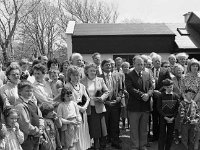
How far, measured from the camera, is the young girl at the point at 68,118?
5.12 metres

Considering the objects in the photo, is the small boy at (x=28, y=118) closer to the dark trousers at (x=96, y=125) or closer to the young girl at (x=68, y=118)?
the young girl at (x=68, y=118)

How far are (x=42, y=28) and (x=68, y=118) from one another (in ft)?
120

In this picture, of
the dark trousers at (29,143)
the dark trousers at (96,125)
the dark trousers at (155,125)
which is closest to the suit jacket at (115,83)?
the dark trousers at (96,125)

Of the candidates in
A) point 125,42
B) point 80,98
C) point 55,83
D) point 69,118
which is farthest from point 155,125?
point 125,42

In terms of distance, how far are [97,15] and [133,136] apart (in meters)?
41.2

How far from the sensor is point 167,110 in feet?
18.6

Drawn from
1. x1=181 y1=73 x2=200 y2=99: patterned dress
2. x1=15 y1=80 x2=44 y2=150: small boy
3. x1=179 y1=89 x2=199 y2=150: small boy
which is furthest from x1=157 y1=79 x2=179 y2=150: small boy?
x1=15 y1=80 x2=44 y2=150: small boy

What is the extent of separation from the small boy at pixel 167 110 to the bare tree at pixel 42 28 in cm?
3319

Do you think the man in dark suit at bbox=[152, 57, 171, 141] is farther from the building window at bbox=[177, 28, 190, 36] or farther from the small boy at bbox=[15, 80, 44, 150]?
the building window at bbox=[177, 28, 190, 36]

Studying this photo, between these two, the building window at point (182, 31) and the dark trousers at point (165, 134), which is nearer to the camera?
the dark trousers at point (165, 134)

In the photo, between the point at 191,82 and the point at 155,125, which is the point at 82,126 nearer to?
the point at 155,125

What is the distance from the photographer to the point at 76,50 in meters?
Answer: 19.3

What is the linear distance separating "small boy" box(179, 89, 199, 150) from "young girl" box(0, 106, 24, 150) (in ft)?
10.5

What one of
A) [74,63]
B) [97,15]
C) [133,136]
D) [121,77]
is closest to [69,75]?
[74,63]
